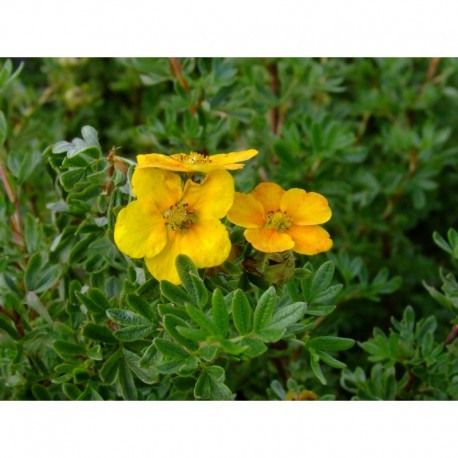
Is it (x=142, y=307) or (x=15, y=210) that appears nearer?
(x=142, y=307)

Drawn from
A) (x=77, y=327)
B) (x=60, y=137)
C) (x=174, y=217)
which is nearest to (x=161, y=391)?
(x=77, y=327)

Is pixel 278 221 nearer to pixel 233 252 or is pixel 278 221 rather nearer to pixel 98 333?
pixel 233 252

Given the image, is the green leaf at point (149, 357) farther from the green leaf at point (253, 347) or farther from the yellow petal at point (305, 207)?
the yellow petal at point (305, 207)

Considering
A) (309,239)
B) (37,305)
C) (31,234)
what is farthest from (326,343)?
(31,234)

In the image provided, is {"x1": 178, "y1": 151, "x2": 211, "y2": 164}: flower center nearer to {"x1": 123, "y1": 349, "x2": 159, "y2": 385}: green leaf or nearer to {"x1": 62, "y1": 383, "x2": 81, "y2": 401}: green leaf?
{"x1": 123, "y1": 349, "x2": 159, "y2": 385}: green leaf

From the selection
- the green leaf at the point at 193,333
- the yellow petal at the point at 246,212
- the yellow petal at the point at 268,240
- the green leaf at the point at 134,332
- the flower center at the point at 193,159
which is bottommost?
the green leaf at the point at 134,332

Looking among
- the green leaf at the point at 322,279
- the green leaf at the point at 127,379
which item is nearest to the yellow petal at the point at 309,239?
the green leaf at the point at 322,279
